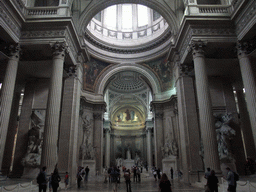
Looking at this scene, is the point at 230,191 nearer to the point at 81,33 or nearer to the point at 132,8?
the point at 81,33

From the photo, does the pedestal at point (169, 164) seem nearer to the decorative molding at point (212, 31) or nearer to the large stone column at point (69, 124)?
A: the large stone column at point (69, 124)

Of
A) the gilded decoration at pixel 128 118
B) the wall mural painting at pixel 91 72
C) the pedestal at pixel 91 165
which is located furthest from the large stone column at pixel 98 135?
the gilded decoration at pixel 128 118

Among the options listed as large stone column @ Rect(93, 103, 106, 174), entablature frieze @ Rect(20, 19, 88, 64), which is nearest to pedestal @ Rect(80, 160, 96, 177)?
large stone column @ Rect(93, 103, 106, 174)

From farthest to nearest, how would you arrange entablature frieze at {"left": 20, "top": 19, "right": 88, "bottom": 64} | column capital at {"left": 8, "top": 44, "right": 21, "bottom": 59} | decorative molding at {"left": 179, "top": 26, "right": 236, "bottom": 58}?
decorative molding at {"left": 179, "top": 26, "right": 236, "bottom": 58}, entablature frieze at {"left": 20, "top": 19, "right": 88, "bottom": 64}, column capital at {"left": 8, "top": 44, "right": 21, "bottom": 59}

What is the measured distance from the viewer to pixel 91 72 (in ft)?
83.5

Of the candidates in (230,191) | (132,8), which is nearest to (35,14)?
(230,191)

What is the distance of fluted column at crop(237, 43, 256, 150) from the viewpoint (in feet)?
30.3

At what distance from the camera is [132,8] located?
30.0 meters

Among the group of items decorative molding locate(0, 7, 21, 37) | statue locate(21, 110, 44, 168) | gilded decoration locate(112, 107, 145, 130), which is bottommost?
statue locate(21, 110, 44, 168)

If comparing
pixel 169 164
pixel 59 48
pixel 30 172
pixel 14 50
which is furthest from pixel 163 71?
pixel 30 172

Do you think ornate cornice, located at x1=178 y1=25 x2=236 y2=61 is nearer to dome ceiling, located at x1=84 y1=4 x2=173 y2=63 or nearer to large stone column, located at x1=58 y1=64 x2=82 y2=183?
large stone column, located at x1=58 y1=64 x2=82 y2=183

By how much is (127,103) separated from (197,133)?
31.4 metres

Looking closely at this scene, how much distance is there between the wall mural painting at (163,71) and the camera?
24939mm

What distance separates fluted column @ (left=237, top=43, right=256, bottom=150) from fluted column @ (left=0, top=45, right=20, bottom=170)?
11068 mm
